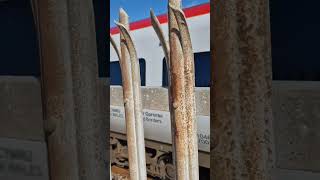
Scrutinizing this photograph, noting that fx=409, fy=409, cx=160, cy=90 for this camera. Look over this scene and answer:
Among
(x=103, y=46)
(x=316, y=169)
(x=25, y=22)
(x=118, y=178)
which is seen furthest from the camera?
(x=118, y=178)

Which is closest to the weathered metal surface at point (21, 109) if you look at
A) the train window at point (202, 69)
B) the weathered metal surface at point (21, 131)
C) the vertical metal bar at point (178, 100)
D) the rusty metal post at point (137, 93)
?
the weathered metal surface at point (21, 131)

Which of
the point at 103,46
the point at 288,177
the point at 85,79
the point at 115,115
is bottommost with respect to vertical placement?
the point at 115,115

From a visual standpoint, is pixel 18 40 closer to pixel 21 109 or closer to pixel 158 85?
pixel 21 109

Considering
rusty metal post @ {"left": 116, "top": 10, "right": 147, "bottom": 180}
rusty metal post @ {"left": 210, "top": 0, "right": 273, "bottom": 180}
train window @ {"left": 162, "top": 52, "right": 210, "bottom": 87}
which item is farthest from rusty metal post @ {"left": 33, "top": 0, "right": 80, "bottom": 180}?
rusty metal post @ {"left": 116, "top": 10, "right": 147, "bottom": 180}

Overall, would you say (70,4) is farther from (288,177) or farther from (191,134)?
(191,134)

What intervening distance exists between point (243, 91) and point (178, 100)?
15.4 ft

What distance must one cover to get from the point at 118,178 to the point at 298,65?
874 centimetres

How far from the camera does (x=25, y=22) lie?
2.60 meters

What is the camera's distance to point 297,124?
1756mm

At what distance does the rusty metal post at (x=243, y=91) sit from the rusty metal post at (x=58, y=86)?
0.77 m

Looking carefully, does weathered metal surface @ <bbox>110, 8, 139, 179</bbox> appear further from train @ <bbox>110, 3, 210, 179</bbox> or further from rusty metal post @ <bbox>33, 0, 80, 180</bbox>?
rusty metal post @ <bbox>33, 0, 80, 180</bbox>

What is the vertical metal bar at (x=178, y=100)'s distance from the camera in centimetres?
603

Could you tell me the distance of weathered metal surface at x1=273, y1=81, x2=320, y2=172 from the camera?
1725 millimetres

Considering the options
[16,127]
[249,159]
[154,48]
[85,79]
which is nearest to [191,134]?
[154,48]
